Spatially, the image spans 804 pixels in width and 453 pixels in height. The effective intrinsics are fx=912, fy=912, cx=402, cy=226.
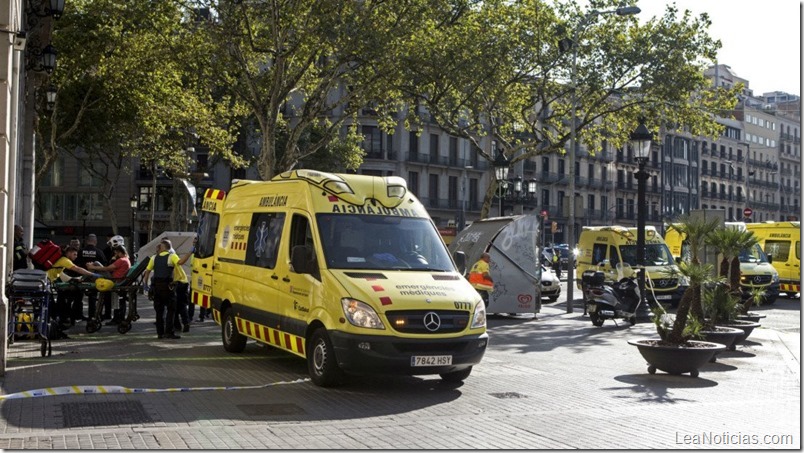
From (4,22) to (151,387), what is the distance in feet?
14.8

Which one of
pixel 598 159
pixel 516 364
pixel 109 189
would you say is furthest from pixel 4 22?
pixel 598 159

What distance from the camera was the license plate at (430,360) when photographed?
10.1m

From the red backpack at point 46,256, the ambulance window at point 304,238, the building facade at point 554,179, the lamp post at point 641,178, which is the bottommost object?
the red backpack at point 46,256

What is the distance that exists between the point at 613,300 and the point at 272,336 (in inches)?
404

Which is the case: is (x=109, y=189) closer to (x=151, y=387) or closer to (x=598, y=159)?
(x=151, y=387)

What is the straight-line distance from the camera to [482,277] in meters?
20.2

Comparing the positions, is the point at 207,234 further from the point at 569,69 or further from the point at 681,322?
the point at 569,69

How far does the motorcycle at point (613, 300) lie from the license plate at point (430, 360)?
1059cm

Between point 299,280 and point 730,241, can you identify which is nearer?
point 299,280

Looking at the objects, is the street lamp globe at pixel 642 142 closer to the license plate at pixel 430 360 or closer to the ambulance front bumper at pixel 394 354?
the ambulance front bumper at pixel 394 354

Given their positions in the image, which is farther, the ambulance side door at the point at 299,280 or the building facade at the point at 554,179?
the building facade at the point at 554,179

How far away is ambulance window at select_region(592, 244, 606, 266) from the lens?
27.2 m

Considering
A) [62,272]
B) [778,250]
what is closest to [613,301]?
[62,272]

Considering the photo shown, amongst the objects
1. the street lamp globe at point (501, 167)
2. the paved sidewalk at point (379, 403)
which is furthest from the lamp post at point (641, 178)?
the street lamp globe at point (501, 167)
